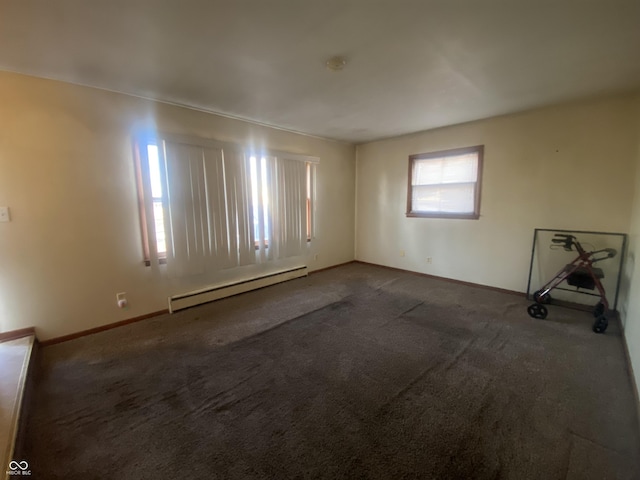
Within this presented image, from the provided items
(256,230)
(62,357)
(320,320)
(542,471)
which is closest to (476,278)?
(320,320)

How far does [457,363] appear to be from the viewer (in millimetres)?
2252

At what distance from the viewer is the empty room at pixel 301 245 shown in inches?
61.2

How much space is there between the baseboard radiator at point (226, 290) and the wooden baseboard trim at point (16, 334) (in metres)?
1.16

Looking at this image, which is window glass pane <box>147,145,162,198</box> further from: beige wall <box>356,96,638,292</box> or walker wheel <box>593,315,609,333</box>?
walker wheel <box>593,315,609,333</box>

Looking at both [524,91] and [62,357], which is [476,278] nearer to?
[524,91]

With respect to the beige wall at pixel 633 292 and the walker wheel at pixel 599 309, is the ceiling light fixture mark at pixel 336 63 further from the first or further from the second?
the walker wheel at pixel 599 309

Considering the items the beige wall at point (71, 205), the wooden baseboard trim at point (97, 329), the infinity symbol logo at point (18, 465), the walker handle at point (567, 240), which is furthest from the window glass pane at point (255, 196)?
the walker handle at point (567, 240)

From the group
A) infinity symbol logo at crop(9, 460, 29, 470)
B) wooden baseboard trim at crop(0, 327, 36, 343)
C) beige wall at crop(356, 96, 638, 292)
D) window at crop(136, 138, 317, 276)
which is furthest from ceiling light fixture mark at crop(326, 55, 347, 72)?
wooden baseboard trim at crop(0, 327, 36, 343)

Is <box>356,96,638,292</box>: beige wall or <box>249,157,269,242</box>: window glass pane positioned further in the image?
<box>249,157,269,242</box>: window glass pane

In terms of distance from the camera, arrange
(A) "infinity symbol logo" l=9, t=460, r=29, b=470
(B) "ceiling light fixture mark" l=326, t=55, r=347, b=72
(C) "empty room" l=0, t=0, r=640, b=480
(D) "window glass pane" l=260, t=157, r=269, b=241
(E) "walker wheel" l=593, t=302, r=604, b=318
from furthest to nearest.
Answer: (D) "window glass pane" l=260, t=157, r=269, b=241 < (E) "walker wheel" l=593, t=302, r=604, b=318 < (B) "ceiling light fixture mark" l=326, t=55, r=347, b=72 < (C) "empty room" l=0, t=0, r=640, b=480 < (A) "infinity symbol logo" l=9, t=460, r=29, b=470

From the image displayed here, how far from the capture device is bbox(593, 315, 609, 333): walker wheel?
2660mm

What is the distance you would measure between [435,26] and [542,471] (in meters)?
2.60

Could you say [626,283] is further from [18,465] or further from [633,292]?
[18,465]

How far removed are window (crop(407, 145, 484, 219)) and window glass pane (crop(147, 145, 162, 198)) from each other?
12.4 ft
